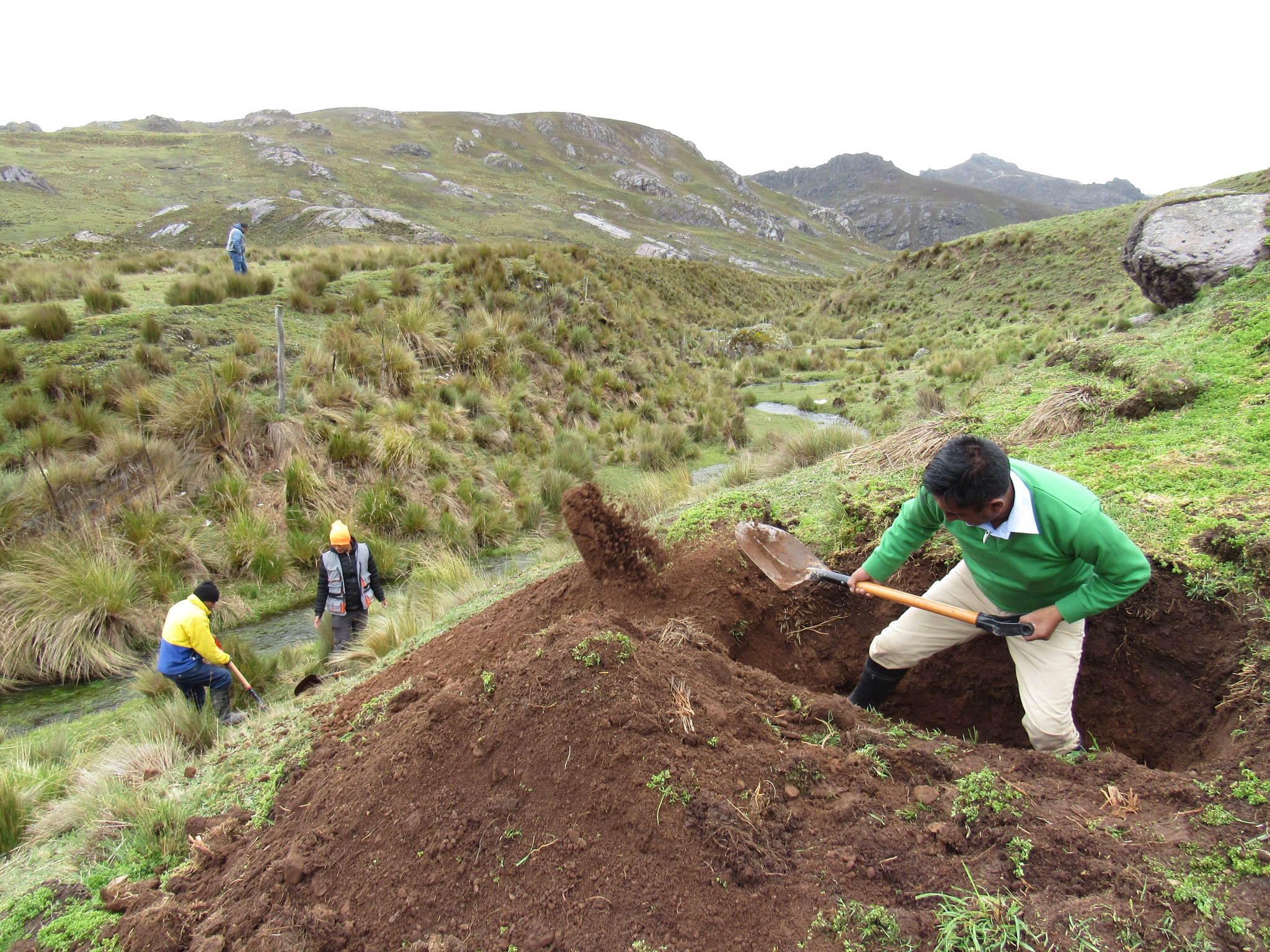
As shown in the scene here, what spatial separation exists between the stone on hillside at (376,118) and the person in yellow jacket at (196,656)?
95.0 m

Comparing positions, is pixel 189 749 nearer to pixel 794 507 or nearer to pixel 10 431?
pixel 794 507

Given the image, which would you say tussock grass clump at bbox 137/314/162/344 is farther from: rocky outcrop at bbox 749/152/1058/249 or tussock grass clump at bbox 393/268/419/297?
rocky outcrop at bbox 749/152/1058/249

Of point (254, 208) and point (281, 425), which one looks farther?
point (254, 208)

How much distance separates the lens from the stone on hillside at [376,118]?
8312 centimetres

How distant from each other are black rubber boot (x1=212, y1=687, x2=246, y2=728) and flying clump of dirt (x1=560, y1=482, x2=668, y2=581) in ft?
10.4

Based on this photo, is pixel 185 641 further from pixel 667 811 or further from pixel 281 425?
Result: pixel 667 811

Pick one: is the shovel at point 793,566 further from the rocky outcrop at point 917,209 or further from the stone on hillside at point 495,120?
the rocky outcrop at point 917,209

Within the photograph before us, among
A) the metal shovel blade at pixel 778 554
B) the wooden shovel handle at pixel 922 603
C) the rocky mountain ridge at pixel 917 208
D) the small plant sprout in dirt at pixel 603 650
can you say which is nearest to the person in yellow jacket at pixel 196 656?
the small plant sprout in dirt at pixel 603 650

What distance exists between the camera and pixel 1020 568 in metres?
3.04

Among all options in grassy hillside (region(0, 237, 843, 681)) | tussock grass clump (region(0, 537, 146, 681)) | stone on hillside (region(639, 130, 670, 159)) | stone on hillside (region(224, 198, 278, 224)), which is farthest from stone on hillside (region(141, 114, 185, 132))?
tussock grass clump (region(0, 537, 146, 681))

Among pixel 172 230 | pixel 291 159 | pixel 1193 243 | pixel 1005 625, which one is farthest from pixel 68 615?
pixel 291 159

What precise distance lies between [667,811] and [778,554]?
2.40 m

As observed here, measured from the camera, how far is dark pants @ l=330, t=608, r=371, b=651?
5.94m

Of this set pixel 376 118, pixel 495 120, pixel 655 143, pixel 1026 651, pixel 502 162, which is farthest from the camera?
pixel 655 143
